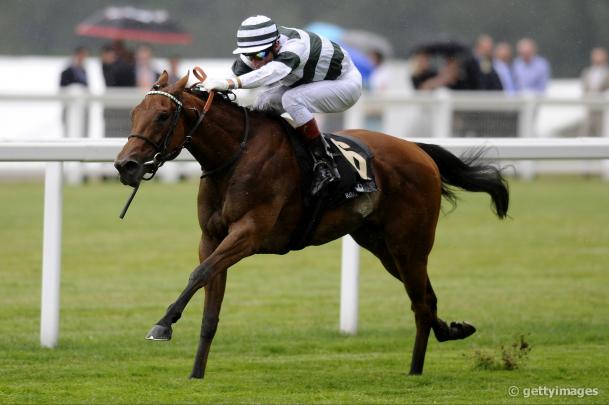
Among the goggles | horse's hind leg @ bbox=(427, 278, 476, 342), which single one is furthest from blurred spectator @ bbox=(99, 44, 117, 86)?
the goggles

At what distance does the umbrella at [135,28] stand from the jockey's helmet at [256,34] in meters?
17.8

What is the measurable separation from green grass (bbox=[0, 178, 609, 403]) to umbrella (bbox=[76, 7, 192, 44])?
9468mm

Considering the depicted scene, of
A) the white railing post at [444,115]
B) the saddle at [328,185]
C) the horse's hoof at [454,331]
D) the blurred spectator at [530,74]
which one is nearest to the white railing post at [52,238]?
the saddle at [328,185]

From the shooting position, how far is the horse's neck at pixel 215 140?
6477 mm

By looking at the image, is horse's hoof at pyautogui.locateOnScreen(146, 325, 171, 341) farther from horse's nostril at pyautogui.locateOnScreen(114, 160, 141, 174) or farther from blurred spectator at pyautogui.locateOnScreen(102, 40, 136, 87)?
blurred spectator at pyautogui.locateOnScreen(102, 40, 136, 87)

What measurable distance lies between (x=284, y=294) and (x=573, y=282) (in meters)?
2.53

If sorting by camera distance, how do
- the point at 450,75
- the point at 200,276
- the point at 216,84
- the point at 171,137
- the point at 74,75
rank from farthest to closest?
the point at 450,75 → the point at 74,75 → the point at 216,84 → the point at 171,137 → the point at 200,276

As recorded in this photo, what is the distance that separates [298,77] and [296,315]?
107 inches

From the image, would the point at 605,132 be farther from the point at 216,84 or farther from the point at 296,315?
the point at 216,84

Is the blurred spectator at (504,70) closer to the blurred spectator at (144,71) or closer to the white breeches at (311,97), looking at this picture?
the blurred spectator at (144,71)

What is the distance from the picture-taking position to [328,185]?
6.77m

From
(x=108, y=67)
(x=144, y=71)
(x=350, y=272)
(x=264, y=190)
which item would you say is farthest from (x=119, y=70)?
(x=264, y=190)

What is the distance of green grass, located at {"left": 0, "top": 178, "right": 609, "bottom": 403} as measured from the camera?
6.45m

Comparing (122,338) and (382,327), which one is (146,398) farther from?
(382,327)
